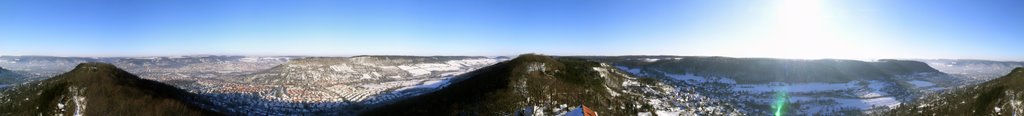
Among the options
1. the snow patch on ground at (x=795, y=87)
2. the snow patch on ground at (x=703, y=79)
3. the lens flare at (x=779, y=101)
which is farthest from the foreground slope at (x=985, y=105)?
the snow patch on ground at (x=703, y=79)

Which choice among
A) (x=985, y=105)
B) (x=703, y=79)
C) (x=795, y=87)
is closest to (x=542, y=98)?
(x=985, y=105)

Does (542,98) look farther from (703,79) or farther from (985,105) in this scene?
(703,79)

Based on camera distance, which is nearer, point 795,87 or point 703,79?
point 795,87

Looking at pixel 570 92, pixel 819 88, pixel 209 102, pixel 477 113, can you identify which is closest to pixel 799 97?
pixel 819 88

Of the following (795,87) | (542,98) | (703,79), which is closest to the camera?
(542,98)

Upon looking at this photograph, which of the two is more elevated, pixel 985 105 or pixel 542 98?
pixel 542 98

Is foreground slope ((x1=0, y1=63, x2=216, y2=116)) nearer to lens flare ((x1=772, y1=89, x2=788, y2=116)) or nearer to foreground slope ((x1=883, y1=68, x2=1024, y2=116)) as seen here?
lens flare ((x1=772, y1=89, x2=788, y2=116))

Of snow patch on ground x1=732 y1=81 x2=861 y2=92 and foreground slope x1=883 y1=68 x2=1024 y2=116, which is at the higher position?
foreground slope x1=883 y1=68 x2=1024 y2=116

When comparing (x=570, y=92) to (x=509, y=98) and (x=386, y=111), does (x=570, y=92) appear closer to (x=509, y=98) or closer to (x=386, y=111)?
(x=509, y=98)

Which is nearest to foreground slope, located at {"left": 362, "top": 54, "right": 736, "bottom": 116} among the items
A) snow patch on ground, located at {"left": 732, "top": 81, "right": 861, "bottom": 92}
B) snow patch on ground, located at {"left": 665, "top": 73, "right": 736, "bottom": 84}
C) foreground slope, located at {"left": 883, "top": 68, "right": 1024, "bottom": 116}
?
foreground slope, located at {"left": 883, "top": 68, "right": 1024, "bottom": 116}

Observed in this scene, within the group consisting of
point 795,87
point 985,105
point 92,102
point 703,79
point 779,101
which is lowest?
point 795,87

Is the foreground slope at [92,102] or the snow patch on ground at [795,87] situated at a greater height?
the foreground slope at [92,102]

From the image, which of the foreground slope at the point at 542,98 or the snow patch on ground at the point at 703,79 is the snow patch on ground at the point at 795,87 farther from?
the foreground slope at the point at 542,98

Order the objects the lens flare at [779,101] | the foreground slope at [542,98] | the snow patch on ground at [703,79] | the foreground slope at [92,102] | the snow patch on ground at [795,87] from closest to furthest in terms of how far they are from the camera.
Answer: the foreground slope at [542,98], the foreground slope at [92,102], the lens flare at [779,101], the snow patch on ground at [795,87], the snow patch on ground at [703,79]
